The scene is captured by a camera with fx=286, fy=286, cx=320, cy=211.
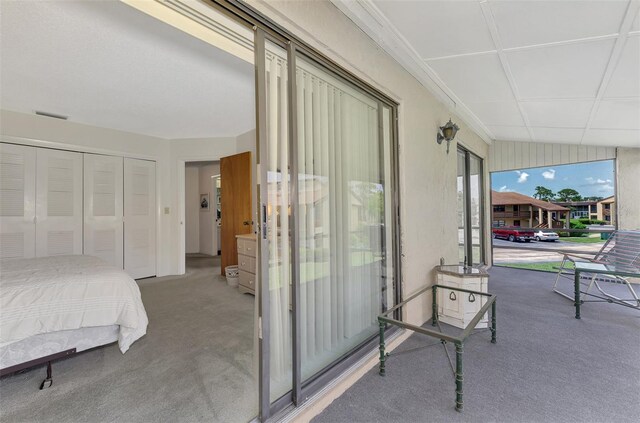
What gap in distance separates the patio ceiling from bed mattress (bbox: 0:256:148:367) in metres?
2.52

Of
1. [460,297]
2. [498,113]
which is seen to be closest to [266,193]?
[460,297]

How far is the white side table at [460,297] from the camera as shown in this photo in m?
2.65

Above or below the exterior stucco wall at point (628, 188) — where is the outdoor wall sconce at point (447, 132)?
above

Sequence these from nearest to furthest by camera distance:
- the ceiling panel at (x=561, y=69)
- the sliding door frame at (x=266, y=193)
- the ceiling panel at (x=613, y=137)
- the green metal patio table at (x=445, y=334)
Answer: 1. the sliding door frame at (x=266, y=193)
2. the green metal patio table at (x=445, y=334)
3. the ceiling panel at (x=561, y=69)
4. the ceiling panel at (x=613, y=137)

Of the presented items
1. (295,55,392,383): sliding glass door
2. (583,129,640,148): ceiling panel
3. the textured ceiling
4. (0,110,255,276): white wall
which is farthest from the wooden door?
(583,129,640,148): ceiling panel

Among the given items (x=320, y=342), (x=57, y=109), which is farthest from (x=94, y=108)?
(x=320, y=342)

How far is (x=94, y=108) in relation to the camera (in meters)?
3.57

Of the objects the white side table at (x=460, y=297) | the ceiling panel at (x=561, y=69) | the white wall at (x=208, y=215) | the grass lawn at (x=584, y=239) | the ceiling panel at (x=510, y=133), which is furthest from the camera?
the white wall at (x=208, y=215)

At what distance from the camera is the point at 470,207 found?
4.86 m

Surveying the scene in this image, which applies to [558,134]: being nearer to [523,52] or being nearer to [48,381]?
[523,52]

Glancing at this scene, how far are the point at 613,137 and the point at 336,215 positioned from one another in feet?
15.3

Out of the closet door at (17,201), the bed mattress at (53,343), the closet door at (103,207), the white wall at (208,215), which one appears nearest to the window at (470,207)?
the bed mattress at (53,343)

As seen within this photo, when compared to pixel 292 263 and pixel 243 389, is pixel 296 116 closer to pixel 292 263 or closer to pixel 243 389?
pixel 292 263

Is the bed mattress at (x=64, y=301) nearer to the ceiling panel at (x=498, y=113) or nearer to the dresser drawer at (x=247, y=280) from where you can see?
the dresser drawer at (x=247, y=280)
